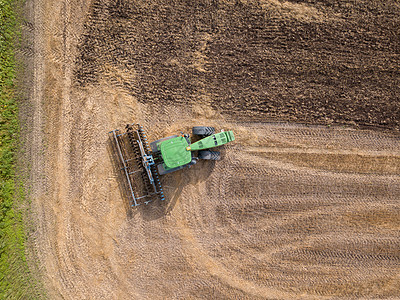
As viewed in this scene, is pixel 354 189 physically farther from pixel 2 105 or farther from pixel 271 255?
pixel 2 105

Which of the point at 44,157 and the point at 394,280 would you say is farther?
the point at 394,280

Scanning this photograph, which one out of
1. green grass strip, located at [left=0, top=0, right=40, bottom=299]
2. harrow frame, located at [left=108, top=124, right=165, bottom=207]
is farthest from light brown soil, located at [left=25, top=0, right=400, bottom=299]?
green grass strip, located at [left=0, top=0, right=40, bottom=299]

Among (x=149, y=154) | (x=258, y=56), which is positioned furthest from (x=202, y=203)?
(x=258, y=56)

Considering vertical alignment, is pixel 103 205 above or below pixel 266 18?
below

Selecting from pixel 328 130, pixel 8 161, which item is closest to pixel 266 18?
pixel 328 130

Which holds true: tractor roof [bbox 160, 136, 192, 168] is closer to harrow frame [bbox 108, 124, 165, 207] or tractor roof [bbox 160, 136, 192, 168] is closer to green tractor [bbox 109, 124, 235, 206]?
green tractor [bbox 109, 124, 235, 206]

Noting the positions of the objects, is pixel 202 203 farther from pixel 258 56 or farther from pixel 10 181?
pixel 10 181
